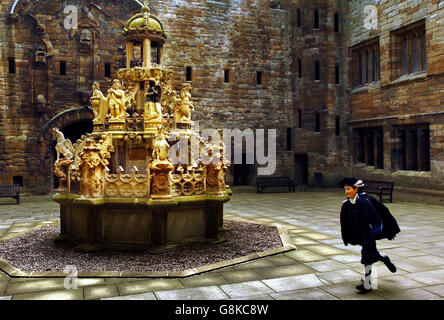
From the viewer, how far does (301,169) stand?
20766mm

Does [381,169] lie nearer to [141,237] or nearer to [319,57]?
[319,57]

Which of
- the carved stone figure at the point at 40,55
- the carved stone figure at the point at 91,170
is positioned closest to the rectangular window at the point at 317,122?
the carved stone figure at the point at 40,55

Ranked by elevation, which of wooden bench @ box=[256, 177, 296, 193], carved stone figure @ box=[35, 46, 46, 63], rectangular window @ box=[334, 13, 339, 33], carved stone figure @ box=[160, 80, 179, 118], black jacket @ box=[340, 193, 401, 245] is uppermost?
rectangular window @ box=[334, 13, 339, 33]

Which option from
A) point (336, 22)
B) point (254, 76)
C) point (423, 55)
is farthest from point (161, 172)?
point (336, 22)

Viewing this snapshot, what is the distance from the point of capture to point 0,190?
1412 centimetres

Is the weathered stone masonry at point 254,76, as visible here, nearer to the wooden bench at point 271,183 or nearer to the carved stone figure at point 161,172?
the wooden bench at point 271,183

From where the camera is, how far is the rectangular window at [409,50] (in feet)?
49.9

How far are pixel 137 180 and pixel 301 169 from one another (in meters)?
15.1

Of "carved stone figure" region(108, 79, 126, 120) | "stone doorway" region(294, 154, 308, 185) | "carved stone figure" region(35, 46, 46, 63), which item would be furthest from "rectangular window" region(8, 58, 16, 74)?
"stone doorway" region(294, 154, 308, 185)

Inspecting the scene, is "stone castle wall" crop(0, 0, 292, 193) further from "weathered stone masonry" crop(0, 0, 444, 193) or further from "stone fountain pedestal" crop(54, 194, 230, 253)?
"stone fountain pedestal" crop(54, 194, 230, 253)

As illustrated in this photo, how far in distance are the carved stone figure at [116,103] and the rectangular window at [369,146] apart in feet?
42.1

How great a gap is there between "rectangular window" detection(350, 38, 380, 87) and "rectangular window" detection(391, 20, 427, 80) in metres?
1.31

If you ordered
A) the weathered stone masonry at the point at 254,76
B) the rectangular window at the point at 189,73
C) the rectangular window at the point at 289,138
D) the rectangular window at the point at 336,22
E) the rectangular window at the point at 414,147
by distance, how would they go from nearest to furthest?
the rectangular window at the point at 414,147
the weathered stone masonry at the point at 254,76
the rectangular window at the point at 189,73
the rectangular window at the point at 336,22
the rectangular window at the point at 289,138

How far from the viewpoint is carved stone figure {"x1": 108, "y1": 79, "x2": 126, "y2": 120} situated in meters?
8.05
